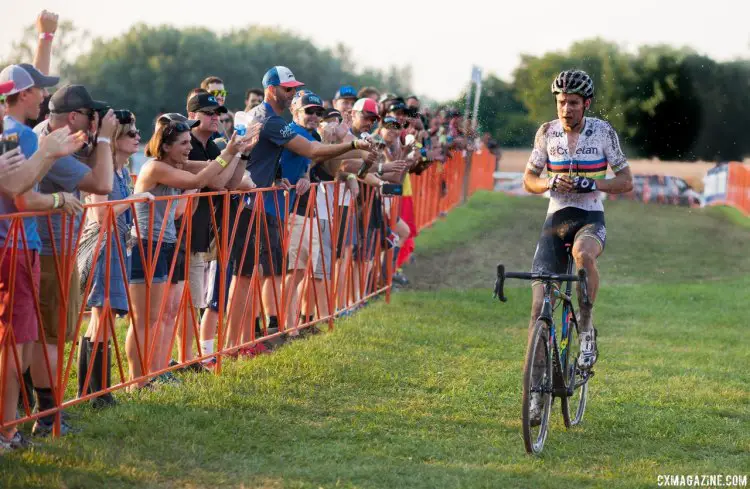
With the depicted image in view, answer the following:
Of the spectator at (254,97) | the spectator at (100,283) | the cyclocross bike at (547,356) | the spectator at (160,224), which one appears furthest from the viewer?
the spectator at (254,97)

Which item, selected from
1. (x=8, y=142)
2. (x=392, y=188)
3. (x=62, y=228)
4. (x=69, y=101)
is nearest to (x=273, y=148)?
(x=69, y=101)

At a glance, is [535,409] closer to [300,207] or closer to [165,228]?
[165,228]

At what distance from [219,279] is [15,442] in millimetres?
2742

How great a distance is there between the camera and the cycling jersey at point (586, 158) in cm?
779

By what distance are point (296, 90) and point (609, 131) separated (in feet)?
10.4

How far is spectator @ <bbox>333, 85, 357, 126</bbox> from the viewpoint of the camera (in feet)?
44.2

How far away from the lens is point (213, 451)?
6707 mm

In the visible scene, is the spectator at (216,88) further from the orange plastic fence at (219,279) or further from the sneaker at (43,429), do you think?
the sneaker at (43,429)

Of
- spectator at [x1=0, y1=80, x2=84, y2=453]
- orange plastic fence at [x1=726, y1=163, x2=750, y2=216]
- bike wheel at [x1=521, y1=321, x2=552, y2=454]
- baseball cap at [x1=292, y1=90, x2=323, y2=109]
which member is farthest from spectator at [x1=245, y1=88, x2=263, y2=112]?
orange plastic fence at [x1=726, y1=163, x2=750, y2=216]

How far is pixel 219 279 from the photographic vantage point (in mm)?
8859

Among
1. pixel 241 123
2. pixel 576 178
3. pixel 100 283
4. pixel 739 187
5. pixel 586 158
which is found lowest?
pixel 739 187

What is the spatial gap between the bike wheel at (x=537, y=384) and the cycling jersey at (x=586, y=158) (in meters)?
1.21

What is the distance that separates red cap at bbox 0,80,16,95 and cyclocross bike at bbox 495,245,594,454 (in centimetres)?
280

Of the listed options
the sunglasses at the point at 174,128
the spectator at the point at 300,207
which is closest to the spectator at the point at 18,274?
the sunglasses at the point at 174,128
